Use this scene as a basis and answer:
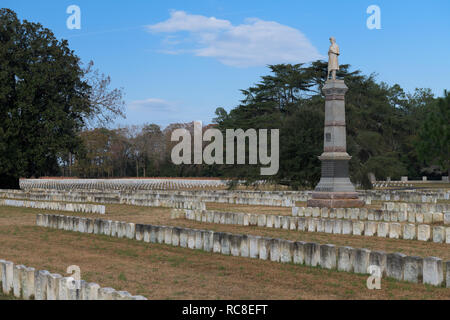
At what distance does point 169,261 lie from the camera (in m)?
11.8

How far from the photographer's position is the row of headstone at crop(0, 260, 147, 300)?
663 centimetres

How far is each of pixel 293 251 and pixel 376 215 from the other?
31.6 ft

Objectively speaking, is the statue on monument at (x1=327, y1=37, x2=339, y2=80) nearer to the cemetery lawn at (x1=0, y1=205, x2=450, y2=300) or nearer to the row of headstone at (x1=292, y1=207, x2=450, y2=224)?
the row of headstone at (x1=292, y1=207, x2=450, y2=224)

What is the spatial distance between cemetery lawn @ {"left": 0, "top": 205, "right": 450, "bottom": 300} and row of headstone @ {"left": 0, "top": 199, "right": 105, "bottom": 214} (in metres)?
6.77

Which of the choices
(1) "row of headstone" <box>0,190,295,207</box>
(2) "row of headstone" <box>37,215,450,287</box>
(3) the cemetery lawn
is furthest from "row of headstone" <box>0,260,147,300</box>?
(1) "row of headstone" <box>0,190,295,207</box>

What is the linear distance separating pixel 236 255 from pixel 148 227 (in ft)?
11.4

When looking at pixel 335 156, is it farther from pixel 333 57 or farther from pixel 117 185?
pixel 117 185

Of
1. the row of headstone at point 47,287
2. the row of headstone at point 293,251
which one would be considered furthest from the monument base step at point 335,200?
the row of headstone at point 47,287

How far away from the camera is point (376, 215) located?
20078 mm

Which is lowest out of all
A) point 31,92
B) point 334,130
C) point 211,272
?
point 211,272

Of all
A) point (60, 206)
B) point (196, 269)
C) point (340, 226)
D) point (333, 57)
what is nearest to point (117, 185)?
point (60, 206)

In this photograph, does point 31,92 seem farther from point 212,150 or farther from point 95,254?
point 95,254

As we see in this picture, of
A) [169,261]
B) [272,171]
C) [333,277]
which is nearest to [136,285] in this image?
[169,261]
